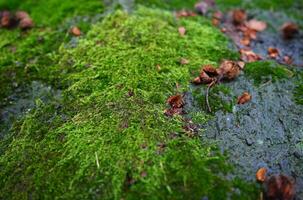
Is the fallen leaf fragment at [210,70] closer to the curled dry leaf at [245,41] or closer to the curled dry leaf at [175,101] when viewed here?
the curled dry leaf at [175,101]

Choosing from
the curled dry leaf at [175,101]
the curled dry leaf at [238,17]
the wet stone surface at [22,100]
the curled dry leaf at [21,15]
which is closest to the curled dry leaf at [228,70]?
the curled dry leaf at [175,101]

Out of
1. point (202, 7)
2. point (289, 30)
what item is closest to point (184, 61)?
point (202, 7)

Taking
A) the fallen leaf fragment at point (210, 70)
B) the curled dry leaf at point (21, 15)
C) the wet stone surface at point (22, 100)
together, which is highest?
the curled dry leaf at point (21, 15)

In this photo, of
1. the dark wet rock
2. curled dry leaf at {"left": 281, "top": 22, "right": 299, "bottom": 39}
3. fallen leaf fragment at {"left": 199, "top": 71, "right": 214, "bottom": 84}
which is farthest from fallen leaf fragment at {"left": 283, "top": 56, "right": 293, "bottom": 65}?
the dark wet rock

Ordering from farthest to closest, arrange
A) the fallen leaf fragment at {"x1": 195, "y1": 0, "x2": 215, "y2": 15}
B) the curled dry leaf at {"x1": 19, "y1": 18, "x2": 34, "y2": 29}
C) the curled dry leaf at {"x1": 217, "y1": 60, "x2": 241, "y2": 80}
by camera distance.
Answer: the fallen leaf fragment at {"x1": 195, "y1": 0, "x2": 215, "y2": 15} → the curled dry leaf at {"x1": 19, "y1": 18, "x2": 34, "y2": 29} → the curled dry leaf at {"x1": 217, "y1": 60, "x2": 241, "y2": 80}

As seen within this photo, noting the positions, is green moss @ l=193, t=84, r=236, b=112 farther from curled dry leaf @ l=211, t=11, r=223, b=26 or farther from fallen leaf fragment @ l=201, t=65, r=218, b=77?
curled dry leaf @ l=211, t=11, r=223, b=26

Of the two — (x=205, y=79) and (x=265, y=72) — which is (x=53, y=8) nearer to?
(x=205, y=79)
